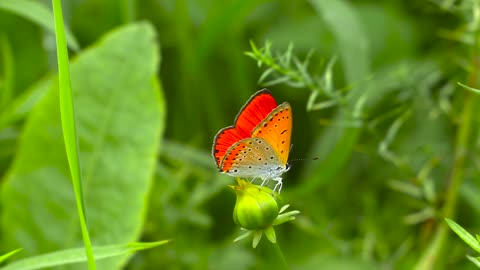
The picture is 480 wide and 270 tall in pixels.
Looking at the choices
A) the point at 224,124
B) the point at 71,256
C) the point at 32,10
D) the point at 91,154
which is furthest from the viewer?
the point at 224,124

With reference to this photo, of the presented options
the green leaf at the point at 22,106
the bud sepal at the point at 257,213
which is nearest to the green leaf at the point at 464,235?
the bud sepal at the point at 257,213

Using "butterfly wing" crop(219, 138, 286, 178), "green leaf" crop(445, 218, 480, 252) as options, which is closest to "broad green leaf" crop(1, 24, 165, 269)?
"butterfly wing" crop(219, 138, 286, 178)

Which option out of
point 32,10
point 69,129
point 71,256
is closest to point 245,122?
point 69,129

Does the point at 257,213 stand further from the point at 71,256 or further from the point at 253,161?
the point at 71,256

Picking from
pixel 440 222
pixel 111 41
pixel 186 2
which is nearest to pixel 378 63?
pixel 186 2

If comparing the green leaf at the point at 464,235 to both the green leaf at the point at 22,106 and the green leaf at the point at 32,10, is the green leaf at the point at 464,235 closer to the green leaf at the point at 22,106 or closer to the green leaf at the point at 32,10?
the green leaf at the point at 32,10

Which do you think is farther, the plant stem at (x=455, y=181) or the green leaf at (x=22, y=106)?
the green leaf at (x=22, y=106)
